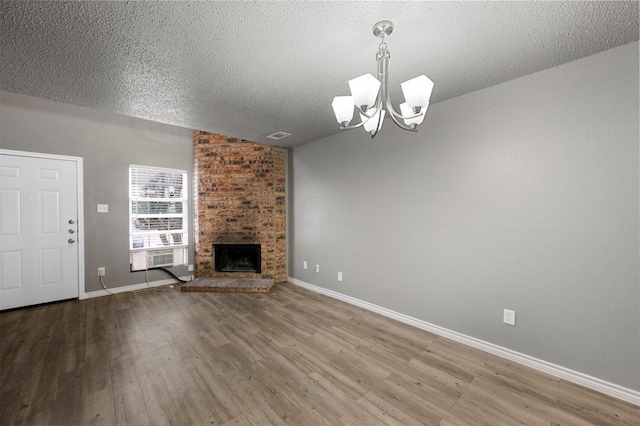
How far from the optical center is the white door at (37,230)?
10.5ft

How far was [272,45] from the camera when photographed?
5.65 feet

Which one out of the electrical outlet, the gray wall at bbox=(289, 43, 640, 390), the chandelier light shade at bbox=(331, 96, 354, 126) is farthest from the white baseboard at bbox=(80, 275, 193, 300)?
the electrical outlet

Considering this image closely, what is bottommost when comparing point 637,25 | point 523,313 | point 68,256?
point 523,313

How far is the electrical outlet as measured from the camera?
2.20 metres

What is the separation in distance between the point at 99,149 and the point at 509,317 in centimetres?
559

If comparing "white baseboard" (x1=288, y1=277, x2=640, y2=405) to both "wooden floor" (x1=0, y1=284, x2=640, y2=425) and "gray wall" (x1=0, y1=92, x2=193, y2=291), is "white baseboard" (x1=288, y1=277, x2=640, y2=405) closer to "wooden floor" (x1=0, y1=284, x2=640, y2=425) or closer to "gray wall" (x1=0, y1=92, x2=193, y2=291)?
"wooden floor" (x1=0, y1=284, x2=640, y2=425)

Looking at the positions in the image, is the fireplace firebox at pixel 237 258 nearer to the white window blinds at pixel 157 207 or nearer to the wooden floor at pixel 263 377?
the white window blinds at pixel 157 207

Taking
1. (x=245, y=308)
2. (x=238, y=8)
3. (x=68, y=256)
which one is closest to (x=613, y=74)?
(x=238, y=8)

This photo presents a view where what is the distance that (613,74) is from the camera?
1.78m

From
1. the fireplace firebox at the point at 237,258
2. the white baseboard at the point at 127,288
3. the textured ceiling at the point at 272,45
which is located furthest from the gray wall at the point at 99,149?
the textured ceiling at the point at 272,45

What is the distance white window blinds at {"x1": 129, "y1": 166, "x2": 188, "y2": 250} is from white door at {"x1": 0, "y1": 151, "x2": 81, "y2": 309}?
70cm

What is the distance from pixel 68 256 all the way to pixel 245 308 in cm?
269

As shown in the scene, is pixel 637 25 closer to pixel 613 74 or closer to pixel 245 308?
pixel 613 74

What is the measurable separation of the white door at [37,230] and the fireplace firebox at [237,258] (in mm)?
1929
